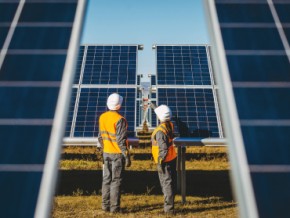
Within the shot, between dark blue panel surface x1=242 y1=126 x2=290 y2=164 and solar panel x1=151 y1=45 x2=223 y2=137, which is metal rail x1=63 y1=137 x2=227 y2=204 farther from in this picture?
dark blue panel surface x1=242 y1=126 x2=290 y2=164

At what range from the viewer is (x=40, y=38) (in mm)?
2945

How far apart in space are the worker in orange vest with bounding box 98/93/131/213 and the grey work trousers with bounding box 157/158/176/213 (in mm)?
852

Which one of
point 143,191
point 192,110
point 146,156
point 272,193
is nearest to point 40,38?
point 272,193

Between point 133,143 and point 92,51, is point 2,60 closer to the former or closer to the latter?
point 133,143

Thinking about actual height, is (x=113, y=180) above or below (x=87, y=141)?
below

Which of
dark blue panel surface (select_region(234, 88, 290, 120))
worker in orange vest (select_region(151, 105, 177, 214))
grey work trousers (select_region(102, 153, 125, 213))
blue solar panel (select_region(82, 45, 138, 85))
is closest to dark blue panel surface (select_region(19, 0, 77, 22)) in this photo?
dark blue panel surface (select_region(234, 88, 290, 120))

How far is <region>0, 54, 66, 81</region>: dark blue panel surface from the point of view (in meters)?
2.58

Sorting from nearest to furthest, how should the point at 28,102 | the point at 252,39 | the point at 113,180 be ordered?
the point at 28,102 → the point at 252,39 → the point at 113,180

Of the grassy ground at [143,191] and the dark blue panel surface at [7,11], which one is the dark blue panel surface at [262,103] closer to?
the dark blue panel surface at [7,11]

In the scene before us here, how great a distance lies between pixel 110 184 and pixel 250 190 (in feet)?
18.1

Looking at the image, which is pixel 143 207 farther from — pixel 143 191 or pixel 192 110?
pixel 192 110

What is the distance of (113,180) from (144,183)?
9.63 ft

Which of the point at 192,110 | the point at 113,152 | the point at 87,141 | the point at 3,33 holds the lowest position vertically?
the point at 3,33

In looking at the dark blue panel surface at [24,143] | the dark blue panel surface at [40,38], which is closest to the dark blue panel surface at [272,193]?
the dark blue panel surface at [24,143]
